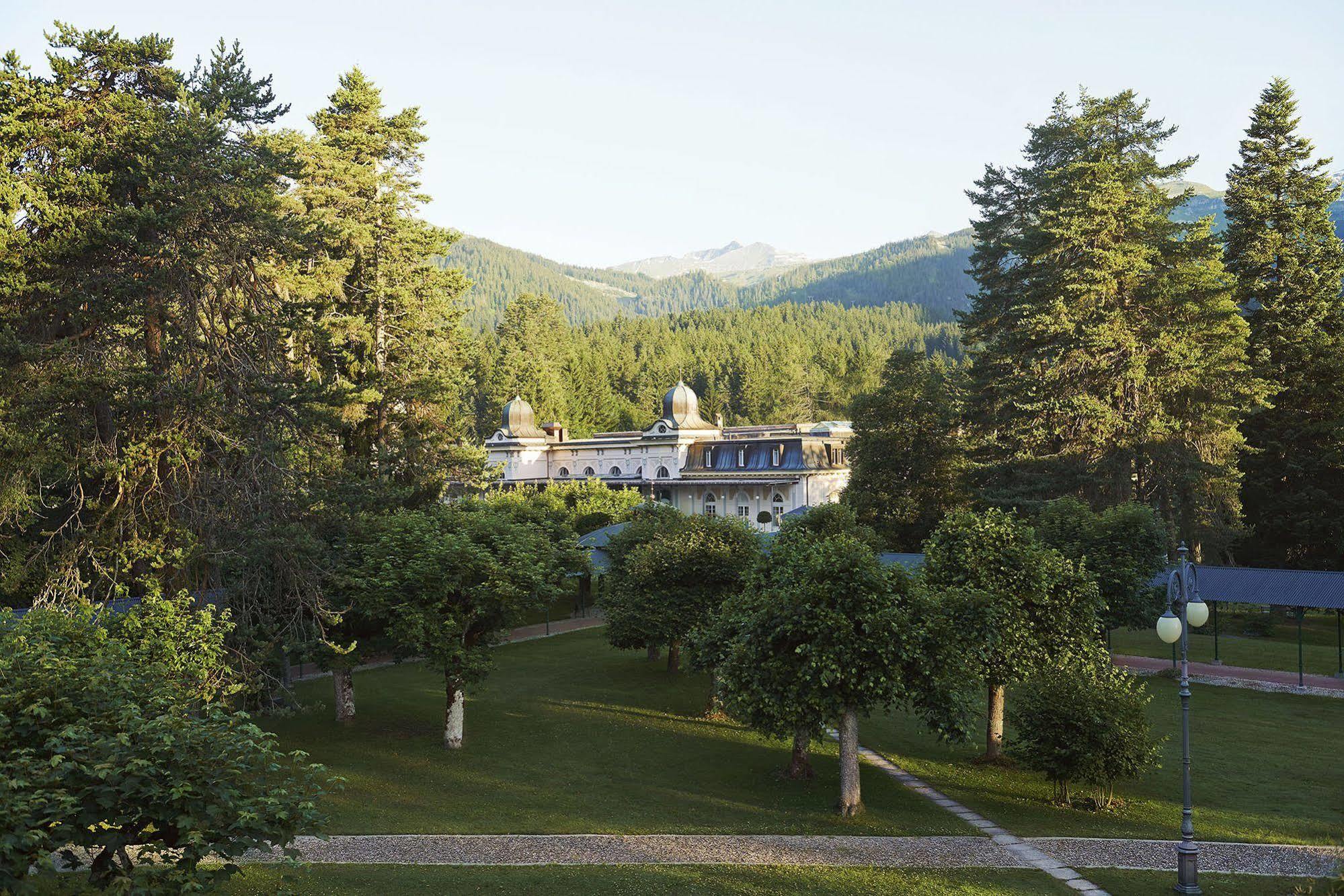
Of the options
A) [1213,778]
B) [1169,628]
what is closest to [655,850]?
[1169,628]

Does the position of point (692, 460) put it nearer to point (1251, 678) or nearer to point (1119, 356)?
point (1119, 356)

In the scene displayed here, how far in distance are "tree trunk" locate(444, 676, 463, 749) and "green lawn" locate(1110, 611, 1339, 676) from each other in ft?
87.5

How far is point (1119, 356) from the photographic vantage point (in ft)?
149

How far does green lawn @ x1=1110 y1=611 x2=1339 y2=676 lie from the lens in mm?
35844

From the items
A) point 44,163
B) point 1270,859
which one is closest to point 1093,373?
point 1270,859

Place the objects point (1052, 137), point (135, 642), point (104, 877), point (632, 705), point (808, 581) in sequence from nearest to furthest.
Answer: point (104, 877), point (135, 642), point (808, 581), point (632, 705), point (1052, 137)

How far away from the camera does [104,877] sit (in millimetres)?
11203

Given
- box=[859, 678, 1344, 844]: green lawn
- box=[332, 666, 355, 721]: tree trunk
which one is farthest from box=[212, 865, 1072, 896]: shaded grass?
box=[332, 666, 355, 721]: tree trunk

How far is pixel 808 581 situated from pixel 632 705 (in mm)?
12061

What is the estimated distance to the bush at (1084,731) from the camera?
20.6 meters

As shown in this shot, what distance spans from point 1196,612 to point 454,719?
18025 mm

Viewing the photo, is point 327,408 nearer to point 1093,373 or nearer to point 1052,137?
point 1093,373

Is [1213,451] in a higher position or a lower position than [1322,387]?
lower

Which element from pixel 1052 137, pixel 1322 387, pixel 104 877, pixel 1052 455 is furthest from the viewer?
pixel 1052 137
